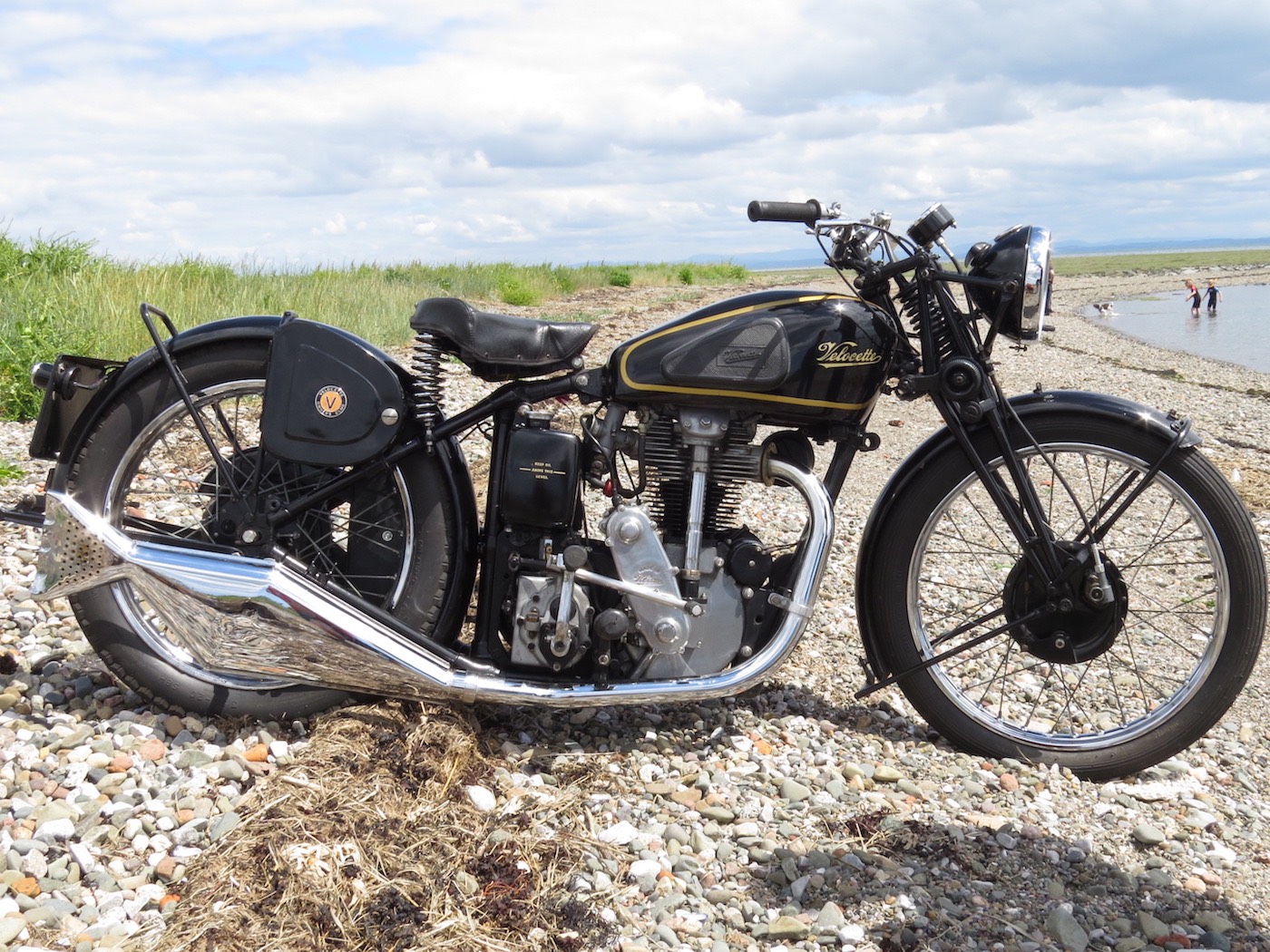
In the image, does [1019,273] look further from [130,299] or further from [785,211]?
[130,299]

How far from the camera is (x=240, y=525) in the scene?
3.62 m

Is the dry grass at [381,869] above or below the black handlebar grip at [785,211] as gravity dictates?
below

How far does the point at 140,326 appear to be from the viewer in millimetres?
9227

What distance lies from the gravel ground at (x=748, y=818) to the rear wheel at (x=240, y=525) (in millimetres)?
139

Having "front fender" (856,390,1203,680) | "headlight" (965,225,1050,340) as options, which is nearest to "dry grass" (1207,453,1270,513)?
"front fender" (856,390,1203,680)

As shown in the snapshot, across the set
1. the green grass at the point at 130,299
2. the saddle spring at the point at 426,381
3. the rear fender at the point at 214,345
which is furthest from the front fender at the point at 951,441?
the green grass at the point at 130,299

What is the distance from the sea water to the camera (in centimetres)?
2548

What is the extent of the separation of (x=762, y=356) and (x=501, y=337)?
84 cm

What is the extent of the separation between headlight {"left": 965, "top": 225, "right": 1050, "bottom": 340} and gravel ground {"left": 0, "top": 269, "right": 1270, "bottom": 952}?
4.99 ft

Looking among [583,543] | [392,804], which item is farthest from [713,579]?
[392,804]

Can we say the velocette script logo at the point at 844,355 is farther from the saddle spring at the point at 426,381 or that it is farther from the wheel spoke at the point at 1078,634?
the saddle spring at the point at 426,381

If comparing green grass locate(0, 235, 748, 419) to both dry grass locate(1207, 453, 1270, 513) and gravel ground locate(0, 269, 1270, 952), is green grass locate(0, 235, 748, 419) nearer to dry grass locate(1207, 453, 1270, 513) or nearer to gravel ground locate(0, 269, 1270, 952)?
gravel ground locate(0, 269, 1270, 952)

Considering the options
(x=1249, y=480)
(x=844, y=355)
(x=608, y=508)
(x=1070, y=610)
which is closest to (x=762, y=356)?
(x=844, y=355)

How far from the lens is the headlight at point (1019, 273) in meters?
3.41
